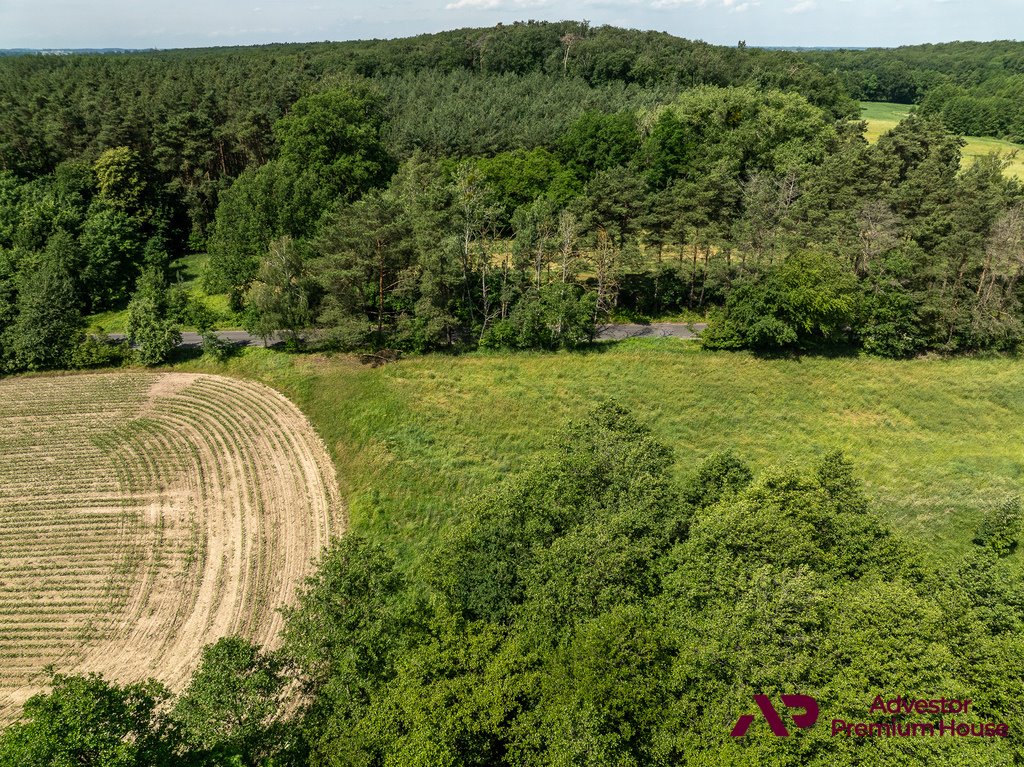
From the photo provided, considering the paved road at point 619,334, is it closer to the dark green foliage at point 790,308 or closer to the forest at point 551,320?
the forest at point 551,320

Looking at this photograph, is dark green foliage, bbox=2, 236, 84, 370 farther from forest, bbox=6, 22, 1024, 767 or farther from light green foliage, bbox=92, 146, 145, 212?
light green foliage, bbox=92, 146, 145, 212

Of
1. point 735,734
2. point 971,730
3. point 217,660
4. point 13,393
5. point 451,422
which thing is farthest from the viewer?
point 13,393

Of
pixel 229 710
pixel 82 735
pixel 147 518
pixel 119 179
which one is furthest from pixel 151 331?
pixel 82 735

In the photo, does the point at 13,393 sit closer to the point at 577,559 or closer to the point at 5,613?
the point at 5,613

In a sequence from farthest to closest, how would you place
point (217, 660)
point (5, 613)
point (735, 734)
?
point (5, 613)
point (217, 660)
point (735, 734)

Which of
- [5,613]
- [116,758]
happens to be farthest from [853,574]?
[5,613]

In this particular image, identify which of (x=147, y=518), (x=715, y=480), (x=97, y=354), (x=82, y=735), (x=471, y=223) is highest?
(x=471, y=223)

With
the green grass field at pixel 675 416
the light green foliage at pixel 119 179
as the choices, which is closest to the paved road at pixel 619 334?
the green grass field at pixel 675 416

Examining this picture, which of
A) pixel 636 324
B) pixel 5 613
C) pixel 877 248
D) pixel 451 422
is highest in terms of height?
pixel 877 248

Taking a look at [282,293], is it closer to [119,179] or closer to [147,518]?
[147,518]
